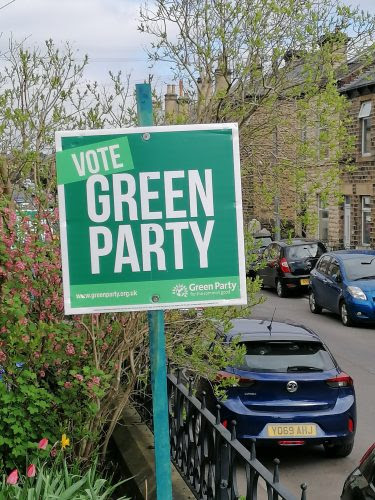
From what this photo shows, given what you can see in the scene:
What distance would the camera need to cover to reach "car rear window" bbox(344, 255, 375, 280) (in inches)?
798

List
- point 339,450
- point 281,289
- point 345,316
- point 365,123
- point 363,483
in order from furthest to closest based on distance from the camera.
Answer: point 365,123
point 281,289
point 345,316
point 339,450
point 363,483

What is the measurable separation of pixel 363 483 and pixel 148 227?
2.97 meters

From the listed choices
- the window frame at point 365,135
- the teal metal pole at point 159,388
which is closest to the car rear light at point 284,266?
the window frame at point 365,135

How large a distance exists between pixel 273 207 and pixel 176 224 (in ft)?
15.4

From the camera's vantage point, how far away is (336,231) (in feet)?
118

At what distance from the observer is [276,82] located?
6762 millimetres

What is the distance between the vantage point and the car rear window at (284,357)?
8.80m

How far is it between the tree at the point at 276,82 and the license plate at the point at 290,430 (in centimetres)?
224

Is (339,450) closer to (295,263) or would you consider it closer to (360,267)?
(360,267)

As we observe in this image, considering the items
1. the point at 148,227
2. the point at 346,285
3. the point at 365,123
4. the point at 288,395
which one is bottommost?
the point at 346,285

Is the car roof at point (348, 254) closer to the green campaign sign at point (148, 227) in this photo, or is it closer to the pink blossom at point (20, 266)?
the pink blossom at point (20, 266)

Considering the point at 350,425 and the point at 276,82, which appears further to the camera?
the point at 350,425

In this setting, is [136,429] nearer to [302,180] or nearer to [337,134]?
[302,180]

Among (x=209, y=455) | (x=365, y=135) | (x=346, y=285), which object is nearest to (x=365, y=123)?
(x=365, y=135)
